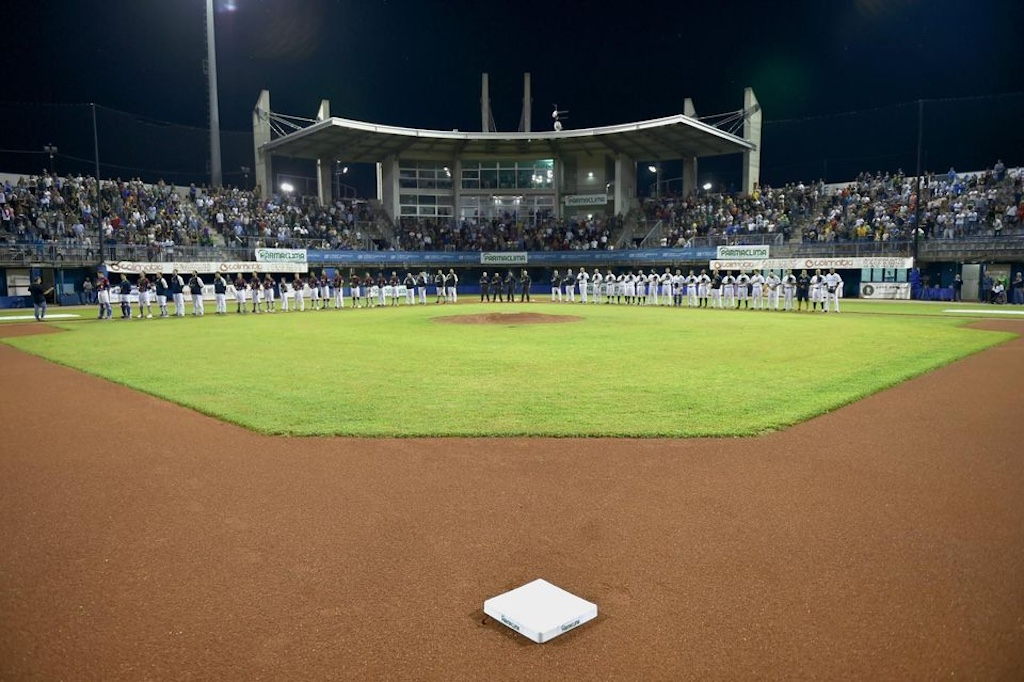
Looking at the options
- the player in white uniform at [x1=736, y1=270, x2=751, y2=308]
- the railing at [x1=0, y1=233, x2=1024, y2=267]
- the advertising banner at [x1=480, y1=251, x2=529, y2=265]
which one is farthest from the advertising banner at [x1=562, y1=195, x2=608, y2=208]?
the player in white uniform at [x1=736, y1=270, x2=751, y2=308]

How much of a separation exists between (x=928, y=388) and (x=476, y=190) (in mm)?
52684

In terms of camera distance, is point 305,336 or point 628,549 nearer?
point 628,549

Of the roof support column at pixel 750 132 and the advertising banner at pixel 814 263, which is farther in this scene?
the roof support column at pixel 750 132

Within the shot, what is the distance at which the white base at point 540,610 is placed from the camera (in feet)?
10.3

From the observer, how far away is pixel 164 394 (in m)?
9.42

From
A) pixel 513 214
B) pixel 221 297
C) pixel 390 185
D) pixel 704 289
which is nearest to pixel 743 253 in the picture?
pixel 704 289

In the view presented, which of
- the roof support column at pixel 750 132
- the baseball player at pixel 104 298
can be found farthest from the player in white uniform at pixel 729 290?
the baseball player at pixel 104 298

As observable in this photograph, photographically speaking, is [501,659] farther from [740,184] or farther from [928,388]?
[740,184]

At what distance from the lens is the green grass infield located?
25.1 ft

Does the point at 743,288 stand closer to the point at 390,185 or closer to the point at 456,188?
the point at 456,188

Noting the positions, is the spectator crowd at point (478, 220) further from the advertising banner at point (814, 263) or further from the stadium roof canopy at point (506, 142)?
the stadium roof canopy at point (506, 142)

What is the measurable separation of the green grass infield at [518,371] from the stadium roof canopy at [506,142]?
3040 cm

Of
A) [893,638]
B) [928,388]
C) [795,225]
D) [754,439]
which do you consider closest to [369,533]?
[893,638]

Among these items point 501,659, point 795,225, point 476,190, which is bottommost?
point 501,659
